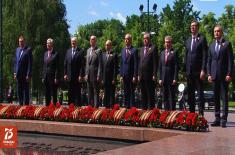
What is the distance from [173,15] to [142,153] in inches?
1814

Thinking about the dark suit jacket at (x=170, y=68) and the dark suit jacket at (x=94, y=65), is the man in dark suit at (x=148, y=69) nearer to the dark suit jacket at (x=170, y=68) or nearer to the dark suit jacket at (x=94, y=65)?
the dark suit jacket at (x=170, y=68)

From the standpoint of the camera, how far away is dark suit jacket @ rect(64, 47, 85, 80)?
1311 cm

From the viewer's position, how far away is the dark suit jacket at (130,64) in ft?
40.8

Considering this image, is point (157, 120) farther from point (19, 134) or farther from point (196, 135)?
point (19, 134)

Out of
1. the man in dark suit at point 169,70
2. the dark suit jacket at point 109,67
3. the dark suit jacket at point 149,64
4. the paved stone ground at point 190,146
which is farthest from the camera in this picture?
the dark suit jacket at point 109,67

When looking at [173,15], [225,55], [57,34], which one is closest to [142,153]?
[225,55]

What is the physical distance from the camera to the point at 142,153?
7.11 meters

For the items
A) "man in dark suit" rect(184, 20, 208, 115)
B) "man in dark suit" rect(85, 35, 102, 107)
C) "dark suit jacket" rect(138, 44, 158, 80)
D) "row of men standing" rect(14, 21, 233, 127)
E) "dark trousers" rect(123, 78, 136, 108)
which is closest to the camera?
"row of men standing" rect(14, 21, 233, 127)

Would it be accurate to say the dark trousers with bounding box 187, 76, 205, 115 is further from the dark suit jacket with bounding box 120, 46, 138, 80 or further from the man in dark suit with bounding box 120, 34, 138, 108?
the dark suit jacket with bounding box 120, 46, 138, 80

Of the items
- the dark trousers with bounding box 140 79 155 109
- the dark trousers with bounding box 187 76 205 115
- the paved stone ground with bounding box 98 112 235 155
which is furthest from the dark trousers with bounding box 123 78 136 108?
the paved stone ground with bounding box 98 112 235 155

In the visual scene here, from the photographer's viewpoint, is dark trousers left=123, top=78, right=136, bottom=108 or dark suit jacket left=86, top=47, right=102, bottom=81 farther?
dark suit jacket left=86, top=47, right=102, bottom=81

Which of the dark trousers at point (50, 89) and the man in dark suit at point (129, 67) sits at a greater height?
the man in dark suit at point (129, 67)

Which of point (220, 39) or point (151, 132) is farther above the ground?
point (220, 39)

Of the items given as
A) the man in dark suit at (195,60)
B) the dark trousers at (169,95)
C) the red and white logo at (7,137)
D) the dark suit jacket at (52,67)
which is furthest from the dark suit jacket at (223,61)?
the red and white logo at (7,137)
